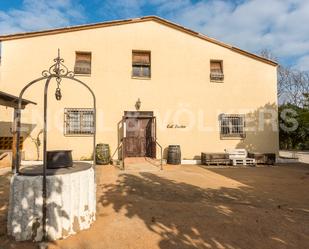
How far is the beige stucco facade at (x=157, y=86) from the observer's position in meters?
11.5

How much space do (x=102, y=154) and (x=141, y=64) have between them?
481cm

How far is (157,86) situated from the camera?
40.4 feet

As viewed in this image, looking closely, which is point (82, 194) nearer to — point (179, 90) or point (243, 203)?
point (243, 203)

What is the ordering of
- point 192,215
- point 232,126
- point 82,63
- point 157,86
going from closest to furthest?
point 192,215 < point 82,63 < point 157,86 < point 232,126

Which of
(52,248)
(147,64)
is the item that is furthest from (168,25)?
(52,248)

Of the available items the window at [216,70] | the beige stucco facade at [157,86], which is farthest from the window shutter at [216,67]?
the beige stucco facade at [157,86]

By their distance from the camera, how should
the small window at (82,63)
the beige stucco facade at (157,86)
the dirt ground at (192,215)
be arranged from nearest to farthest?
1. the dirt ground at (192,215)
2. the beige stucco facade at (157,86)
3. the small window at (82,63)

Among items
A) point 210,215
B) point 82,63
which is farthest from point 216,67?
point 210,215

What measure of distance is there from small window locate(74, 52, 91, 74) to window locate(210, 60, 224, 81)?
6.17m

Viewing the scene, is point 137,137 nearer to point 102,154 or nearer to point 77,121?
point 102,154

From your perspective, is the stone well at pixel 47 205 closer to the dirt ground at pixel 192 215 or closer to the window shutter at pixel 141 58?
the dirt ground at pixel 192 215

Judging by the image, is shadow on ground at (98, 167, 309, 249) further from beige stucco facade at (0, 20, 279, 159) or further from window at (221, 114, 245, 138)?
window at (221, 114, 245, 138)

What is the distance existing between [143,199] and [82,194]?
6.48 feet

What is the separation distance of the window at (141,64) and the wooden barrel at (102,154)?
3.84 metres
